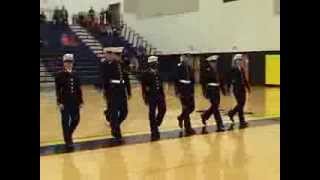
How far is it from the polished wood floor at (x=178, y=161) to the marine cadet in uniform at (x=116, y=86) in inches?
33.6

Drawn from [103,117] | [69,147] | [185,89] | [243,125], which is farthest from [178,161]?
[103,117]

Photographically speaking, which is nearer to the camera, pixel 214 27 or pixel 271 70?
pixel 271 70

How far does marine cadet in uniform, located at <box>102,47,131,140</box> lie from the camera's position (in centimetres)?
750

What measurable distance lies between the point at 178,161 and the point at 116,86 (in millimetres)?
2115

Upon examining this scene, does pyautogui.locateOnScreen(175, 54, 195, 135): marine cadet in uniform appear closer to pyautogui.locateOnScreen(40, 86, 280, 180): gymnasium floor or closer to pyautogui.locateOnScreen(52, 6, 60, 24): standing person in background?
pyautogui.locateOnScreen(40, 86, 280, 180): gymnasium floor

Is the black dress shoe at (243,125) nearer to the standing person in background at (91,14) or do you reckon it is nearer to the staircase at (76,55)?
the staircase at (76,55)

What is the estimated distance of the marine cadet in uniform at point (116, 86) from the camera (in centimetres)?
750

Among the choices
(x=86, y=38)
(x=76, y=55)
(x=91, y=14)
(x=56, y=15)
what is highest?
(x=91, y=14)

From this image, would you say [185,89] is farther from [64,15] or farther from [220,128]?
[64,15]

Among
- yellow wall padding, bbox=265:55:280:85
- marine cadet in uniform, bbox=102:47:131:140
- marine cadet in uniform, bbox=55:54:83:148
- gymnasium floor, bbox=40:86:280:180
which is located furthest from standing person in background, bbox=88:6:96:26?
marine cadet in uniform, bbox=55:54:83:148

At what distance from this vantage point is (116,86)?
7.52 meters

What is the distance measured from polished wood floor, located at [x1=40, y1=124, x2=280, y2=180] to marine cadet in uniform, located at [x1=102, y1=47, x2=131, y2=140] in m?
0.85
